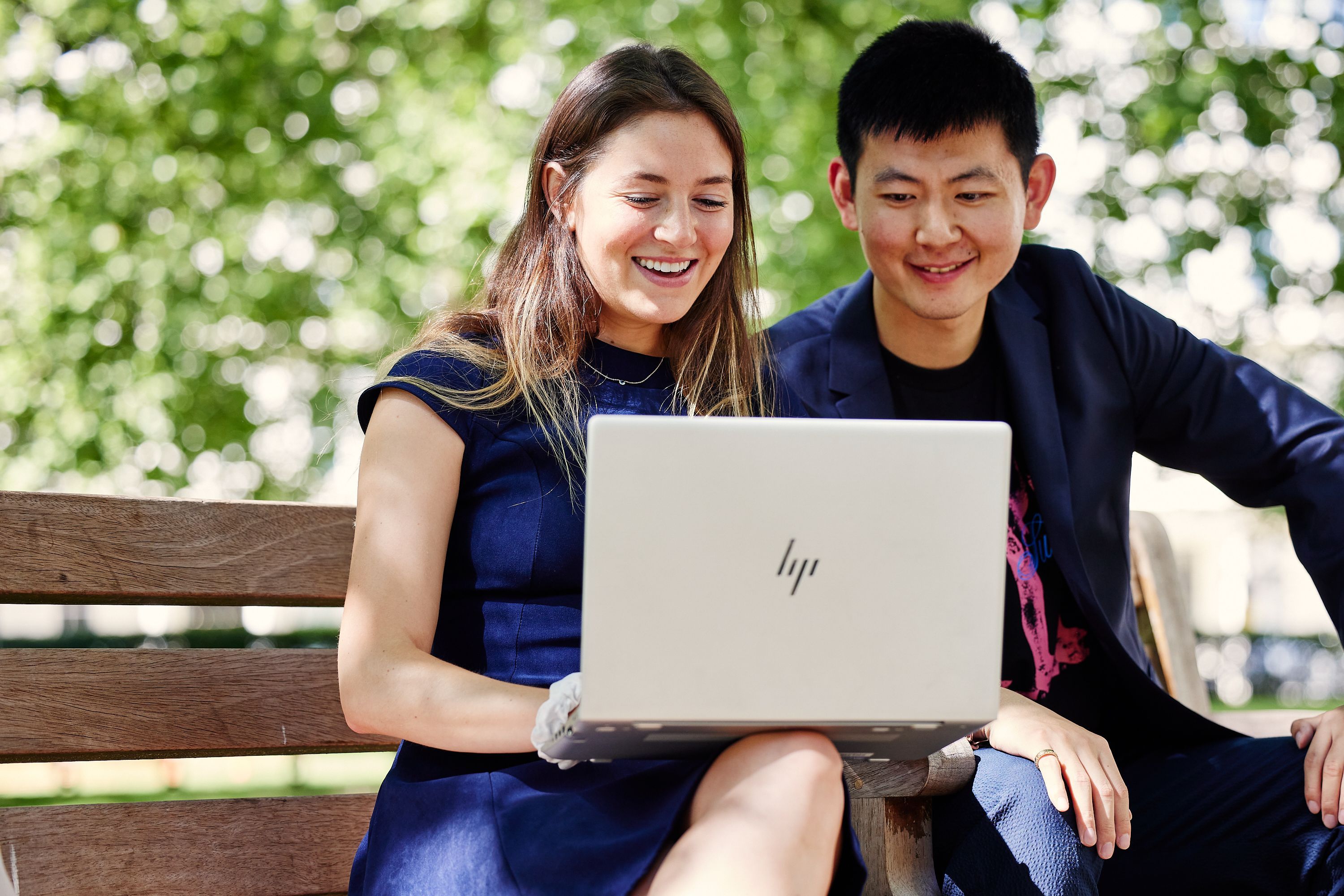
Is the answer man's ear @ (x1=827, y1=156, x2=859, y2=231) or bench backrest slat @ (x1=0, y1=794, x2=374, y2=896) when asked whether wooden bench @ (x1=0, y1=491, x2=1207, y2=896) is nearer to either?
bench backrest slat @ (x1=0, y1=794, x2=374, y2=896)

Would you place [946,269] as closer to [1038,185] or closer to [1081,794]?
[1038,185]

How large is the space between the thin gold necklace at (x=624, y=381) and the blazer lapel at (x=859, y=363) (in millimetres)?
373

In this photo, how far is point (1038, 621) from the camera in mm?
2303

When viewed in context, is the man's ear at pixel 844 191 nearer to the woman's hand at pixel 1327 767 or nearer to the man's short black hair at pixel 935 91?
the man's short black hair at pixel 935 91

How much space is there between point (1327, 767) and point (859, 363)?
41.4 inches

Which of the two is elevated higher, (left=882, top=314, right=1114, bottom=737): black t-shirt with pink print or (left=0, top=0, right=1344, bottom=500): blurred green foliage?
(left=0, top=0, right=1344, bottom=500): blurred green foliage

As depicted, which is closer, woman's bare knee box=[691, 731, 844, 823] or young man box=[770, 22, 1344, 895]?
woman's bare knee box=[691, 731, 844, 823]

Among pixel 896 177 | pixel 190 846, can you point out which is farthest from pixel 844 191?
pixel 190 846

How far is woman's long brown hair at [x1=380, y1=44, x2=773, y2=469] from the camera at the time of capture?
196 centimetres

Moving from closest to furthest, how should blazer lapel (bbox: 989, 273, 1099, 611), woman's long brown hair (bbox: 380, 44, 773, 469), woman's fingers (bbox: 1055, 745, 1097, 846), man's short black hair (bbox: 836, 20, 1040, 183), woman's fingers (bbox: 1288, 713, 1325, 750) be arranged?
woman's fingers (bbox: 1055, 745, 1097, 846) < woman's long brown hair (bbox: 380, 44, 773, 469) < woman's fingers (bbox: 1288, 713, 1325, 750) < blazer lapel (bbox: 989, 273, 1099, 611) < man's short black hair (bbox: 836, 20, 1040, 183)

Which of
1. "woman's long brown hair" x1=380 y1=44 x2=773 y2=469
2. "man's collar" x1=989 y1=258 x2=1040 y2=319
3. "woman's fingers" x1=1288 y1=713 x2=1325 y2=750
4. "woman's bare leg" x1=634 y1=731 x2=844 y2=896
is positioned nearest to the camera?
"woman's bare leg" x1=634 y1=731 x2=844 y2=896

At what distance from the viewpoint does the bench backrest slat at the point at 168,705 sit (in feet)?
6.30

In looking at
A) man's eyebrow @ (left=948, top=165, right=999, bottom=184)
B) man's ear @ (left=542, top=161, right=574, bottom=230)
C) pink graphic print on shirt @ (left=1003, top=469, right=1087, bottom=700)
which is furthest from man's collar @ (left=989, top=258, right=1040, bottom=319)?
man's ear @ (left=542, top=161, right=574, bottom=230)

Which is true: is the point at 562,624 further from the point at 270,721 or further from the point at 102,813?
the point at 102,813
